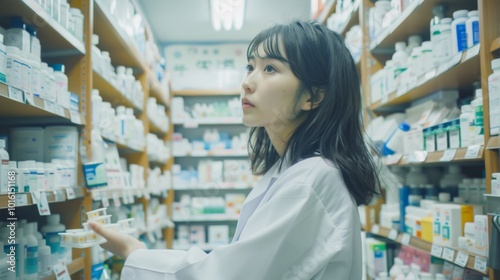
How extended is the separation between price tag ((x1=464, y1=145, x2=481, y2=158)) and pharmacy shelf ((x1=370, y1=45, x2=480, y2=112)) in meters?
0.35

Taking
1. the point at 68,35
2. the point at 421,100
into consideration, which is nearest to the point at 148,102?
the point at 68,35

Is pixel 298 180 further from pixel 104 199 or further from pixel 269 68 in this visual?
pixel 104 199

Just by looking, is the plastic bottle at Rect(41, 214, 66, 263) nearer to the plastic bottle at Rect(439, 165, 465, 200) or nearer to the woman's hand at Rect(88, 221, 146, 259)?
the woman's hand at Rect(88, 221, 146, 259)

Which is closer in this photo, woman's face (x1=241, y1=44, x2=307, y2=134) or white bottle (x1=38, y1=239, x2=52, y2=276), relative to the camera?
woman's face (x1=241, y1=44, x2=307, y2=134)

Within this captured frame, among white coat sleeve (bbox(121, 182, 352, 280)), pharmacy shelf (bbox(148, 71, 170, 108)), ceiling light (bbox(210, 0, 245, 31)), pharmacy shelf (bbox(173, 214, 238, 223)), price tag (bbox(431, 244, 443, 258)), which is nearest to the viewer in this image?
white coat sleeve (bbox(121, 182, 352, 280))

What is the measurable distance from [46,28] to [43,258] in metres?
0.96

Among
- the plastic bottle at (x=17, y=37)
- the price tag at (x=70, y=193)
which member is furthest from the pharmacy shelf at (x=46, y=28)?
the price tag at (x=70, y=193)

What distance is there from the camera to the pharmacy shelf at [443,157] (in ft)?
5.45

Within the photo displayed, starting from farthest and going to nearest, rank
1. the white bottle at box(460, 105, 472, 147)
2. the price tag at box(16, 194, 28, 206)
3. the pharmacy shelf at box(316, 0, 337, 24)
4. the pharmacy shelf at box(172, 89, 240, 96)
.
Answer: the pharmacy shelf at box(172, 89, 240, 96)
the pharmacy shelf at box(316, 0, 337, 24)
the white bottle at box(460, 105, 472, 147)
the price tag at box(16, 194, 28, 206)

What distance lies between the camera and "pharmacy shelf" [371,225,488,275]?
1635 millimetres

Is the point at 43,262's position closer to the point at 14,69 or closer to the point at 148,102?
the point at 14,69

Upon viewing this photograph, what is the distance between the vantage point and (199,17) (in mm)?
5168

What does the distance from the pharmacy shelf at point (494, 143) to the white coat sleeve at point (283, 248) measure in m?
0.81

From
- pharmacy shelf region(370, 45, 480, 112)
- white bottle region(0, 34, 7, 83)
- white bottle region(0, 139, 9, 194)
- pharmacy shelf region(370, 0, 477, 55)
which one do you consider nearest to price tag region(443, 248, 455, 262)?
pharmacy shelf region(370, 45, 480, 112)
